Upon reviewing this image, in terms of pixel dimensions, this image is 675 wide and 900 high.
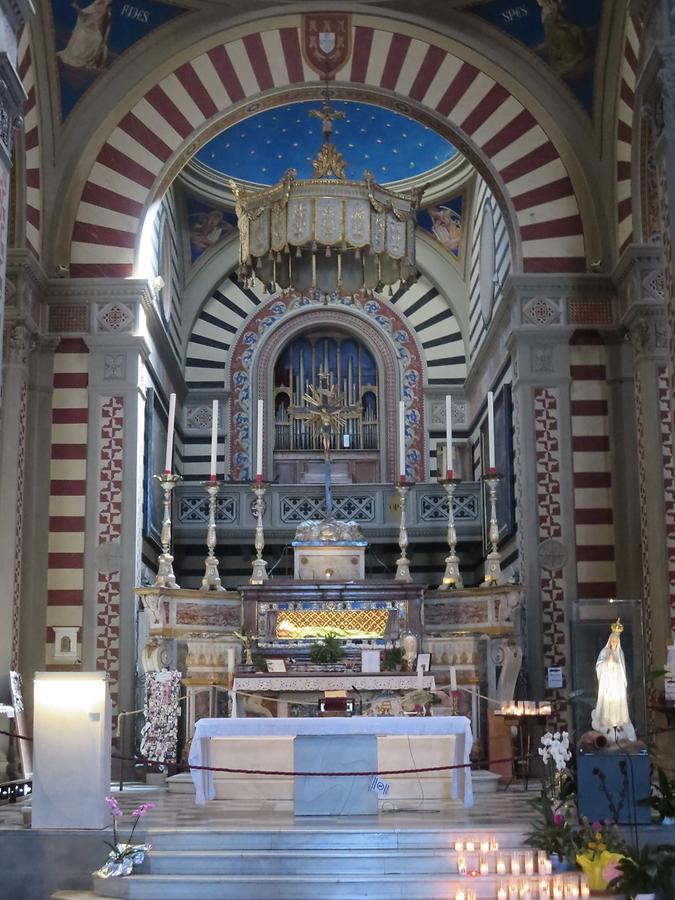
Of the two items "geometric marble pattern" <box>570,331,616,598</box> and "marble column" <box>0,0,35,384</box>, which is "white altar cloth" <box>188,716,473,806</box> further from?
"geometric marble pattern" <box>570,331,616,598</box>

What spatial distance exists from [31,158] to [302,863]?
10.2 metres

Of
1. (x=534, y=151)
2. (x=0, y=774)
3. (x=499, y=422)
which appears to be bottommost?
(x=0, y=774)

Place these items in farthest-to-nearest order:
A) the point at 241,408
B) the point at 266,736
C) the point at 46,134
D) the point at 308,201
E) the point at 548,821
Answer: the point at 241,408
the point at 46,134
the point at 308,201
the point at 266,736
the point at 548,821

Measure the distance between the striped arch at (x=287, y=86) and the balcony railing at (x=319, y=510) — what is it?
483 cm

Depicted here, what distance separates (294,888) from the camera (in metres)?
8.21

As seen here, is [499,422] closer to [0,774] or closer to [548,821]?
[0,774]

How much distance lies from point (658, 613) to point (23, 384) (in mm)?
8084

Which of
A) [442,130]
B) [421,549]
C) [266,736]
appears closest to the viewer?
[266,736]

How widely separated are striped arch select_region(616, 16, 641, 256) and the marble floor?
7.50m

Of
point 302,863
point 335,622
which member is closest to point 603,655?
point 302,863

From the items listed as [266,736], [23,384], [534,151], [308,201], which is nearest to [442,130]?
[534,151]

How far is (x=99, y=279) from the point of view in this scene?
1577 cm

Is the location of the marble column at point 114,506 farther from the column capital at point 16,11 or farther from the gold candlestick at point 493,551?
the column capital at point 16,11

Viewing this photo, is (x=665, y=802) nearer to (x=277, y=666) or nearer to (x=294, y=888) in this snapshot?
(x=294, y=888)
